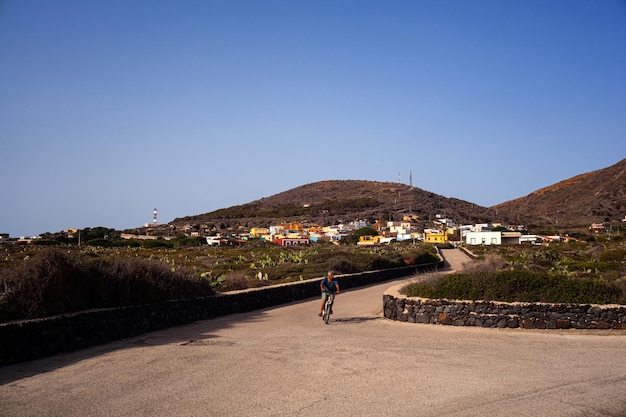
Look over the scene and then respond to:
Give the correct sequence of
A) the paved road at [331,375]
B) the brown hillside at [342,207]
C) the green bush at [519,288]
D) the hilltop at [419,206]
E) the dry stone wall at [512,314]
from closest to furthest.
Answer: the paved road at [331,375], the dry stone wall at [512,314], the green bush at [519,288], the hilltop at [419,206], the brown hillside at [342,207]

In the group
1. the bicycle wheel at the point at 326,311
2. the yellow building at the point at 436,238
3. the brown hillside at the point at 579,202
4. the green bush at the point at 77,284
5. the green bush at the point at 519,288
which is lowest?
the bicycle wheel at the point at 326,311

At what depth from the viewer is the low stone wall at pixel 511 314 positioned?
594 inches

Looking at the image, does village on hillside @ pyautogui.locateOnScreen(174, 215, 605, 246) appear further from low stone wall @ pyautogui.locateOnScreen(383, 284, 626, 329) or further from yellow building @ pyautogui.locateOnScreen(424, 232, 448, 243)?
low stone wall @ pyautogui.locateOnScreen(383, 284, 626, 329)

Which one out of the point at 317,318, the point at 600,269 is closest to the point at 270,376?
the point at 317,318

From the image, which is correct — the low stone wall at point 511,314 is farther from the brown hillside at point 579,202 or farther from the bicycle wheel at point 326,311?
the brown hillside at point 579,202

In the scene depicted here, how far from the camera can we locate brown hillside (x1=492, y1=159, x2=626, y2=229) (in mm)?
114594

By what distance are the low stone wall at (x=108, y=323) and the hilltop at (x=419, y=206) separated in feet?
322

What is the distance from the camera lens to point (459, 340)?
13.9 metres

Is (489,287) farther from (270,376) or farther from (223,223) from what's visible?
(223,223)

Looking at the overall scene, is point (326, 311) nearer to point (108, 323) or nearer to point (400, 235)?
point (108, 323)

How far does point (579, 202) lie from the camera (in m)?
134

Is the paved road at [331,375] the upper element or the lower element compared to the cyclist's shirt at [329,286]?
lower

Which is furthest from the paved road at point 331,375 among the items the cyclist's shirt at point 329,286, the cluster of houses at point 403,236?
the cluster of houses at point 403,236

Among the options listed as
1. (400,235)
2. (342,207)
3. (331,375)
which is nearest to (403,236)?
(400,235)
